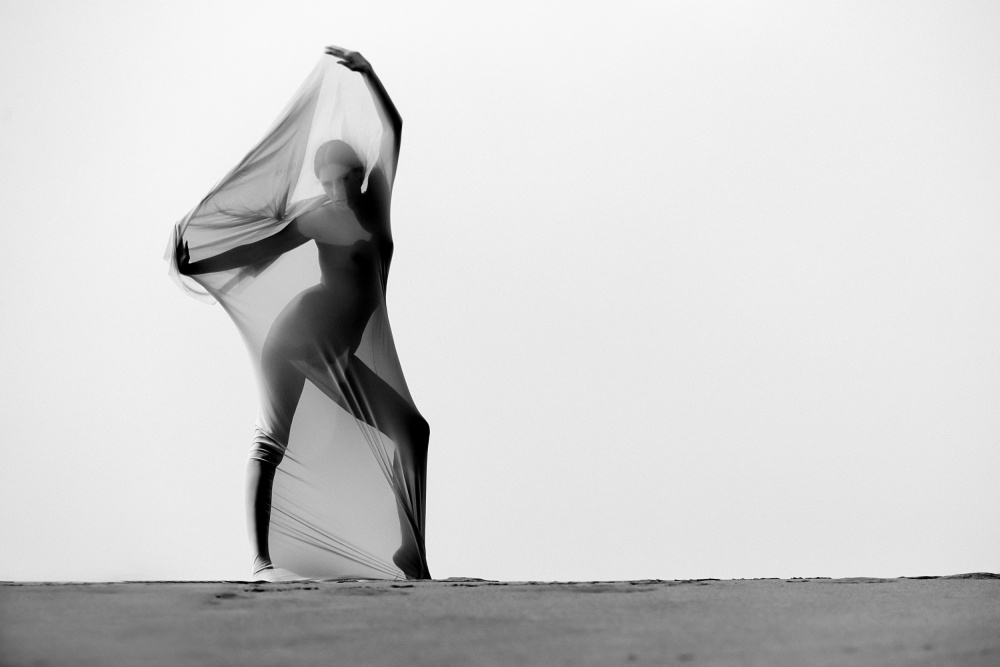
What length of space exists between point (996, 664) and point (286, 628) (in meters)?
0.89

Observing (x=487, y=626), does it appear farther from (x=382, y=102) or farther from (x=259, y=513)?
(x=382, y=102)

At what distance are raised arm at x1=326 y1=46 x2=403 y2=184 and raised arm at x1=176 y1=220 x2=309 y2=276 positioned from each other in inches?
16.5

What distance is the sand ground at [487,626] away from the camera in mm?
1146

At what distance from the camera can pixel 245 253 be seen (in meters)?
3.30

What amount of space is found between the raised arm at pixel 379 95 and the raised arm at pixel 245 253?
1.38 ft

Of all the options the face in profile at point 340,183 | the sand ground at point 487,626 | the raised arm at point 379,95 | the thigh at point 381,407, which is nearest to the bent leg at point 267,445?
the thigh at point 381,407

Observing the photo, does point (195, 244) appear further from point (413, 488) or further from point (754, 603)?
point (754, 603)

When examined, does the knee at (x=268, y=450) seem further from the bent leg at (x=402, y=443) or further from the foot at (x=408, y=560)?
the foot at (x=408, y=560)

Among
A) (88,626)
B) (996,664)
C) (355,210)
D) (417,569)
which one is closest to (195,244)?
(355,210)

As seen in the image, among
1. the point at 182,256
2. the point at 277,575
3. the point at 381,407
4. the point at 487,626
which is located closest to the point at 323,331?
the point at 381,407

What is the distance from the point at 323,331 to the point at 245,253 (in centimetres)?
38

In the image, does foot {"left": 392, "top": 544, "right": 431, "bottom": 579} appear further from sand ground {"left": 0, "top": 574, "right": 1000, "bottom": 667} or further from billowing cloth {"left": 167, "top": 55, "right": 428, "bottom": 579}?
sand ground {"left": 0, "top": 574, "right": 1000, "bottom": 667}

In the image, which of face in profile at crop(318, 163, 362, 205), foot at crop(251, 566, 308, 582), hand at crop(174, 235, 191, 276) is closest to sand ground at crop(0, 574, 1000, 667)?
foot at crop(251, 566, 308, 582)

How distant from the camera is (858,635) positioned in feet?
4.38
